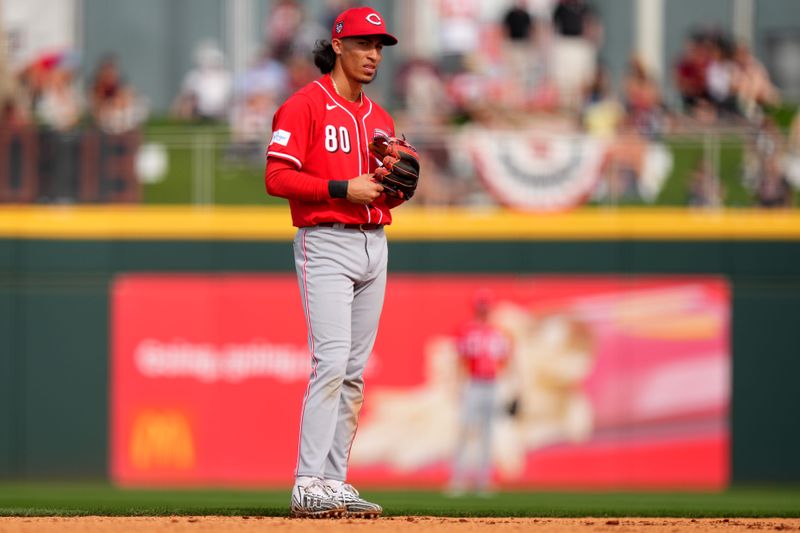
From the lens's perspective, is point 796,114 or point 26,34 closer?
point 796,114

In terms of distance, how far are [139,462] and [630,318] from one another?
569cm

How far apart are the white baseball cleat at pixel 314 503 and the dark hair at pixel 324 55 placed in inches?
77.7

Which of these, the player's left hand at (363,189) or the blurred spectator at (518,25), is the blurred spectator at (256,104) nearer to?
the blurred spectator at (518,25)

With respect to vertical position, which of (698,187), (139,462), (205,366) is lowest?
(139,462)

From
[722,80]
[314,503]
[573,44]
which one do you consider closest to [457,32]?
[573,44]

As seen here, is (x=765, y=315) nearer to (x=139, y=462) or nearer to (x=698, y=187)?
(x=698, y=187)

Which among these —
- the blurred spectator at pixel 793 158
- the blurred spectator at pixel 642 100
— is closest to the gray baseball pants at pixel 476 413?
the blurred spectator at pixel 642 100

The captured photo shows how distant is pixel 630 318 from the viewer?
1645 cm

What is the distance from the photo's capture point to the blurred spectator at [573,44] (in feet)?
60.7

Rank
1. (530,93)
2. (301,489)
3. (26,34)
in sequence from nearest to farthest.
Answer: (301,489) → (530,93) → (26,34)

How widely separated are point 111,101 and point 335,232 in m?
11.0

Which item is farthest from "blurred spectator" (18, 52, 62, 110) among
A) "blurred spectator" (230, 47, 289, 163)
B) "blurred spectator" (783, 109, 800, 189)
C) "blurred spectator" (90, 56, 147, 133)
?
"blurred spectator" (783, 109, 800, 189)

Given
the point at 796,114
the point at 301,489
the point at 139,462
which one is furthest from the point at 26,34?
the point at 301,489

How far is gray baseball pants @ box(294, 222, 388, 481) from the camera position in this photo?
266 inches
